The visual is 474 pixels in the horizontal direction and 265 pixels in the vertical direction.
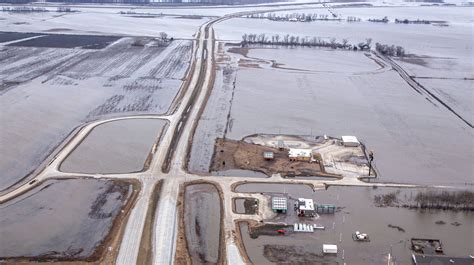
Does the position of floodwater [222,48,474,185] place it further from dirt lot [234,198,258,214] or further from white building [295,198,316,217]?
dirt lot [234,198,258,214]

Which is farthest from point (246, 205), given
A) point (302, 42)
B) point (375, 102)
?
point (302, 42)

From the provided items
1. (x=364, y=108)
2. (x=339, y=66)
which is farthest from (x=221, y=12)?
(x=364, y=108)

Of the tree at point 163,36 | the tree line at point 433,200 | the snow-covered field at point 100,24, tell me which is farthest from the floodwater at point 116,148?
the snow-covered field at point 100,24

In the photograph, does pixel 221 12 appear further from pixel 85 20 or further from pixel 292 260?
pixel 292 260

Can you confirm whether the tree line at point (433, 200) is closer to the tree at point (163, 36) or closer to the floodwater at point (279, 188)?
the floodwater at point (279, 188)

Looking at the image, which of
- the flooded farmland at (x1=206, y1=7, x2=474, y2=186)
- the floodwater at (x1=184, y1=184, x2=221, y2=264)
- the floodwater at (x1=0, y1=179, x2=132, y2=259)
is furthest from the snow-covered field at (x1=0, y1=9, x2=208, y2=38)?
the floodwater at (x1=184, y1=184, x2=221, y2=264)
